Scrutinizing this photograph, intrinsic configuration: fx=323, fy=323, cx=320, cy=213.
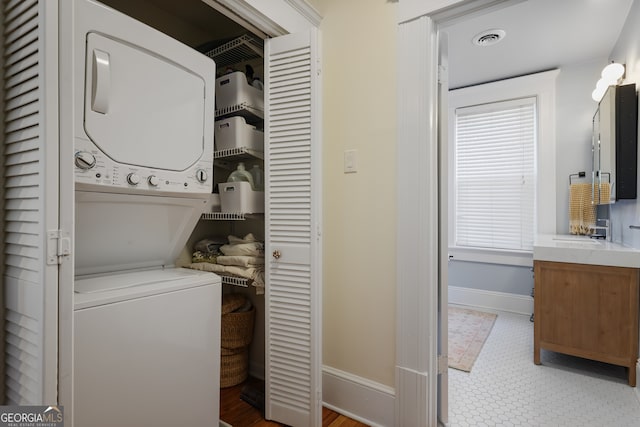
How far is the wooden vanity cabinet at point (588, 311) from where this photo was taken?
198 cm

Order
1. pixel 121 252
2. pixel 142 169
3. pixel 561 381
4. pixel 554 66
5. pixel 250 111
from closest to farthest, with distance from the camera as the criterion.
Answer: pixel 142 169 < pixel 121 252 < pixel 250 111 < pixel 561 381 < pixel 554 66

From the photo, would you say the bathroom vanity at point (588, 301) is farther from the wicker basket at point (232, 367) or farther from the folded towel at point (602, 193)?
the wicker basket at point (232, 367)

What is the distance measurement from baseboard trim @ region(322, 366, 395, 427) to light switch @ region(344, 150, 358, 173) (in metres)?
1.07

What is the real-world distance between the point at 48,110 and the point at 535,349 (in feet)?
9.48

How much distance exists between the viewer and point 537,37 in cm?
254

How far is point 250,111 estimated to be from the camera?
5.78 ft

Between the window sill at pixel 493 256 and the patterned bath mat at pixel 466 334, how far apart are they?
1.81ft

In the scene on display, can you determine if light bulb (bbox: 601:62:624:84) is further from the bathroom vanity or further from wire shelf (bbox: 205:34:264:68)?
wire shelf (bbox: 205:34:264:68)

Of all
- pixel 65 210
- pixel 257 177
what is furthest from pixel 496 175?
pixel 65 210

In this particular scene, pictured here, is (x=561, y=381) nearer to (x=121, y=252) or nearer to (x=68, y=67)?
(x=121, y=252)

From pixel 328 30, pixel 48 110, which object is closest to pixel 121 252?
pixel 48 110

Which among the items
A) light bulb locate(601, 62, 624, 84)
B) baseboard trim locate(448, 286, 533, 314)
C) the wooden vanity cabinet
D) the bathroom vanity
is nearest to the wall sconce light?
light bulb locate(601, 62, 624, 84)

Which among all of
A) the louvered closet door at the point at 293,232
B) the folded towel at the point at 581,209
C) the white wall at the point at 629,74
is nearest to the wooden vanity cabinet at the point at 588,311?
the white wall at the point at 629,74

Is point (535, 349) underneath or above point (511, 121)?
underneath
